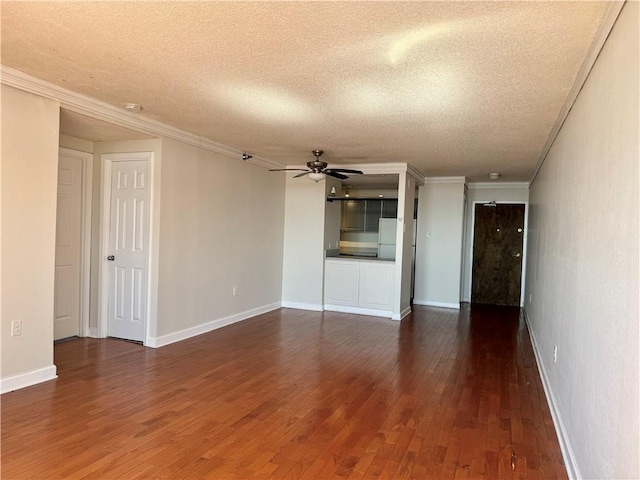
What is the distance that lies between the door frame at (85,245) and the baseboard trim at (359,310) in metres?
3.51

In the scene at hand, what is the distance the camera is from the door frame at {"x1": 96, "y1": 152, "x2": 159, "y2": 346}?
4.56 meters

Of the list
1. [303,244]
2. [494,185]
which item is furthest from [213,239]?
[494,185]

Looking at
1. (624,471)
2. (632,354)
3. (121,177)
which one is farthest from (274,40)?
(121,177)

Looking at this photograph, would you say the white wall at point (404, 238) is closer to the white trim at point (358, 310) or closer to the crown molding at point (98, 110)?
the white trim at point (358, 310)

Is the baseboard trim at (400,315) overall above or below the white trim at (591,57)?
below

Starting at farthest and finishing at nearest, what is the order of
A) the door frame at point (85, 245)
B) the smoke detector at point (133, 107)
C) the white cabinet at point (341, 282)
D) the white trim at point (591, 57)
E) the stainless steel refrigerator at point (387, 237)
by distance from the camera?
the stainless steel refrigerator at point (387, 237), the white cabinet at point (341, 282), the door frame at point (85, 245), the smoke detector at point (133, 107), the white trim at point (591, 57)

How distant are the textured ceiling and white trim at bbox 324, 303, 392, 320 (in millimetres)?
3132

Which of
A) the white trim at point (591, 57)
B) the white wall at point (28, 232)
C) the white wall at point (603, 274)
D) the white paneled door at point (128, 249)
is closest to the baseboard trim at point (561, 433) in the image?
the white wall at point (603, 274)

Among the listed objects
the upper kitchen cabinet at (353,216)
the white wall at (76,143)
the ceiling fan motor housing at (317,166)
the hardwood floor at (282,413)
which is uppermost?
the white wall at (76,143)

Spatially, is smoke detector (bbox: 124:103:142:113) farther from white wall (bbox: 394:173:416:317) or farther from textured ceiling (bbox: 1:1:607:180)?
white wall (bbox: 394:173:416:317)

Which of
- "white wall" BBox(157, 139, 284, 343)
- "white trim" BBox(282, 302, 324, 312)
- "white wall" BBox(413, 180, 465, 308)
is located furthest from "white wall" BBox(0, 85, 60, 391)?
"white wall" BBox(413, 180, 465, 308)

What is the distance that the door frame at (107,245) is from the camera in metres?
4.56

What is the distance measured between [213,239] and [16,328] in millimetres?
2445

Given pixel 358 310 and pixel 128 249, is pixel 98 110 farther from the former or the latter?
pixel 358 310
